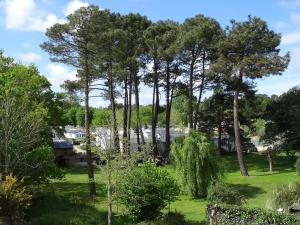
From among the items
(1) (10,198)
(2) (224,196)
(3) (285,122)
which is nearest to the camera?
(1) (10,198)

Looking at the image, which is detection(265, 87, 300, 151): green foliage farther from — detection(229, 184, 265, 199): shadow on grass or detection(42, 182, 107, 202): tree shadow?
detection(42, 182, 107, 202): tree shadow

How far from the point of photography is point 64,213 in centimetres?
2389

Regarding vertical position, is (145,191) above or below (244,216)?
above

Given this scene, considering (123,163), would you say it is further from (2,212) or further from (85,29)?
(85,29)

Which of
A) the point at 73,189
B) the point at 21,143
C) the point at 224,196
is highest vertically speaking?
the point at 21,143

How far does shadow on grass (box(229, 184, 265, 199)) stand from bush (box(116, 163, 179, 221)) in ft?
28.8

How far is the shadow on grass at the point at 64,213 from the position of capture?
22.3m

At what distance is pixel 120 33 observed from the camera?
32375mm

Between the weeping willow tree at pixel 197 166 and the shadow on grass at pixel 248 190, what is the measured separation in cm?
200

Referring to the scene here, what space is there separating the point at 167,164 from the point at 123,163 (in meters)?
26.4

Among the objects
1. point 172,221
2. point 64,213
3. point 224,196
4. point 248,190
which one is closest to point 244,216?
point 224,196

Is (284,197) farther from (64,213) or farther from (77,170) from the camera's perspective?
(77,170)

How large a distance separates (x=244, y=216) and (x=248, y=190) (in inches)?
547

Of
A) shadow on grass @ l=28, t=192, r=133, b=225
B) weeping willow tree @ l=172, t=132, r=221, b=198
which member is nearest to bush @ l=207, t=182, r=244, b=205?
shadow on grass @ l=28, t=192, r=133, b=225
